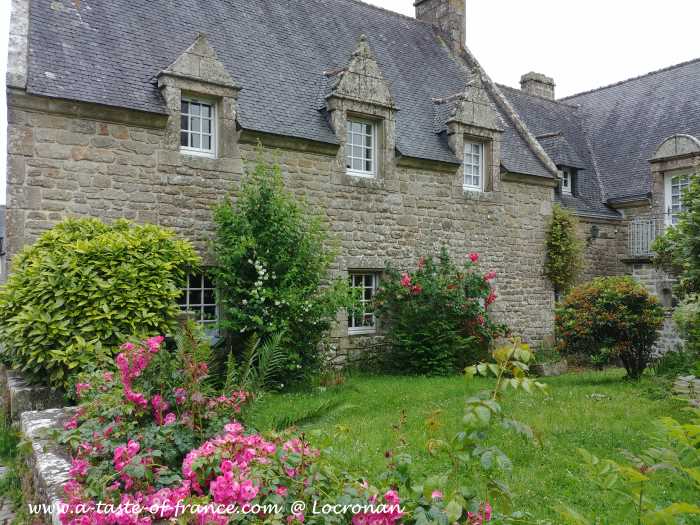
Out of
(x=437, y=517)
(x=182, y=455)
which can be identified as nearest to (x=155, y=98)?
(x=182, y=455)

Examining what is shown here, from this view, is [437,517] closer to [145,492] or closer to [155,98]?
[145,492]

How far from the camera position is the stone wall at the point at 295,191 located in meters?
9.23

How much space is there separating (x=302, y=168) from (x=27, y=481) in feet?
25.4

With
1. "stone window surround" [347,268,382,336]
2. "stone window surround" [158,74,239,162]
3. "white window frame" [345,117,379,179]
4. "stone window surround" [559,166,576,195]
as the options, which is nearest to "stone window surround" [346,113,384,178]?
"white window frame" [345,117,379,179]

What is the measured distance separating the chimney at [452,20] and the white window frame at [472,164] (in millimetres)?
4006

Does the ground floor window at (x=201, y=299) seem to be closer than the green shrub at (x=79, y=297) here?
No

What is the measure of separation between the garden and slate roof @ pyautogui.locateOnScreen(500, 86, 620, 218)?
281 cm

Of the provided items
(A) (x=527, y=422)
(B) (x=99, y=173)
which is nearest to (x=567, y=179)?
(A) (x=527, y=422)

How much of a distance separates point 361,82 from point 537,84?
12831 mm

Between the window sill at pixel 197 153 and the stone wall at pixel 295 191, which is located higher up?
the window sill at pixel 197 153

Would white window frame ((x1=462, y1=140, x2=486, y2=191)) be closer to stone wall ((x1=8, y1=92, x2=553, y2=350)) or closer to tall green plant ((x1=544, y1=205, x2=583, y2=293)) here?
stone wall ((x1=8, y1=92, x2=553, y2=350))

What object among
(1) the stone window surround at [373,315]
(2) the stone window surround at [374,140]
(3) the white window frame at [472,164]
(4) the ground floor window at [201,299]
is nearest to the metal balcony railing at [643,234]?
(3) the white window frame at [472,164]

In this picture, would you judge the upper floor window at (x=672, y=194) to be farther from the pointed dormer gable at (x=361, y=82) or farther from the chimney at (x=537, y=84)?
the pointed dormer gable at (x=361, y=82)

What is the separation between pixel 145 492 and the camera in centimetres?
338
